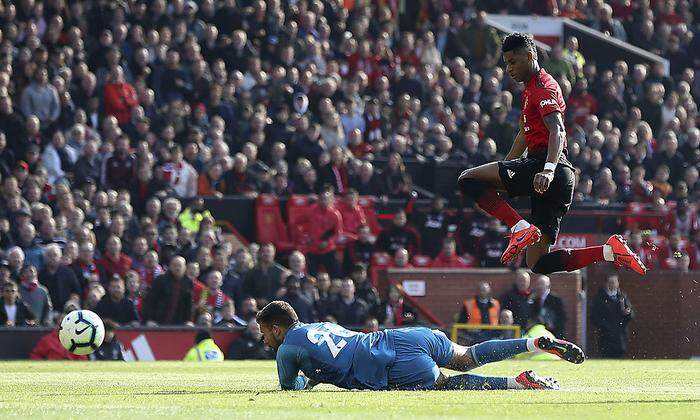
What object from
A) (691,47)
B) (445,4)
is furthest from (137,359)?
Answer: (691,47)

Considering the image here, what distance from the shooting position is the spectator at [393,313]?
20938mm

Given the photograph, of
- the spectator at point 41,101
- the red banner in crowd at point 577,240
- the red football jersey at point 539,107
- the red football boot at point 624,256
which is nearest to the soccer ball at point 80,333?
the red football jersey at point 539,107

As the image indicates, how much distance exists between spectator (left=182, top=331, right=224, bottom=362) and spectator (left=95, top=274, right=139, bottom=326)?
901mm

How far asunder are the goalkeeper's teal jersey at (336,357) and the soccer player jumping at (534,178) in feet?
4.77

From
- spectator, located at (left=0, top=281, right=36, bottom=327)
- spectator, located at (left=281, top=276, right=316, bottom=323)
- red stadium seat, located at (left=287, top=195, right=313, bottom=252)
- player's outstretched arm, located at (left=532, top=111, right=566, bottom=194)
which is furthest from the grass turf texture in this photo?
red stadium seat, located at (left=287, top=195, right=313, bottom=252)

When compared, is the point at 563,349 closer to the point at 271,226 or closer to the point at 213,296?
the point at 213,296

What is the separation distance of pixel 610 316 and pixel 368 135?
6012 millimetres

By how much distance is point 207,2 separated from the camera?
25.7m

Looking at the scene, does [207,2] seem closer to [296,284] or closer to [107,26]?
[107,26]

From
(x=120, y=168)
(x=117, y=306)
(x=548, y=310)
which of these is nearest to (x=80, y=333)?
(x=117, y=306)

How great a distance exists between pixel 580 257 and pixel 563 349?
155 cm

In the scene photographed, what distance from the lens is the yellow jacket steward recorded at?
63.5ft

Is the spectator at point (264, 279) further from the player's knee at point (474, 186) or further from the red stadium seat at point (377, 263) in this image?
the player's knee at point (474, 186)

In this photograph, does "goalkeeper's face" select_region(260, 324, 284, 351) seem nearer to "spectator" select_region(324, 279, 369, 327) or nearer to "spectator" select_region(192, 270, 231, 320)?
"spectator" select_region(192, 270, 231, 320)
